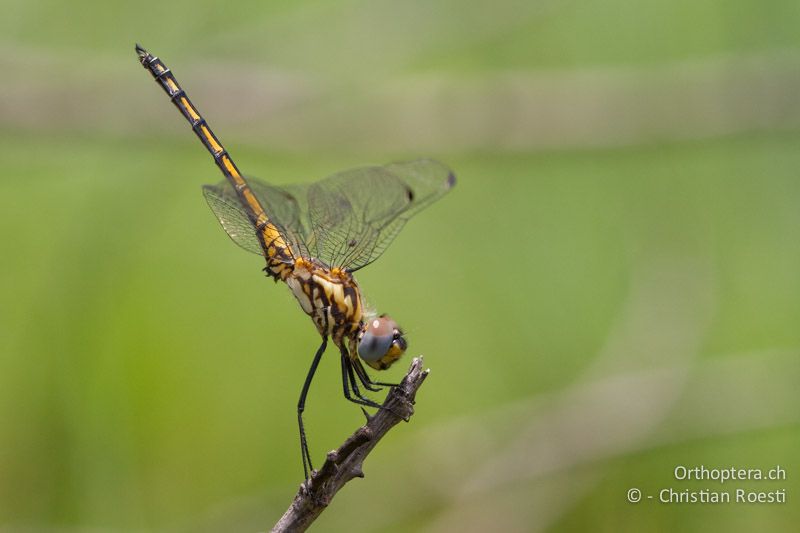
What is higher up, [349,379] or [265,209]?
[265,209]

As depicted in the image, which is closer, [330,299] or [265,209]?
[330,299]

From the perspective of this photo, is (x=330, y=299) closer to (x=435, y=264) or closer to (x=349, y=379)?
(x=349, y=379)

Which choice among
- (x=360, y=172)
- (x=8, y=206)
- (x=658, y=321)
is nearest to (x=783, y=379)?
(x=658, y=321)

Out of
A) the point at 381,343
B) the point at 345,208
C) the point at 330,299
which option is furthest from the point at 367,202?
the point at 381,343

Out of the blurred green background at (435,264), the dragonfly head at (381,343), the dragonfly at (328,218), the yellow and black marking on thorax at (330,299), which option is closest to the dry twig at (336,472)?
the dragonfly head at (381,343)

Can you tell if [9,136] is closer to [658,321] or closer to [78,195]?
[78,195]
